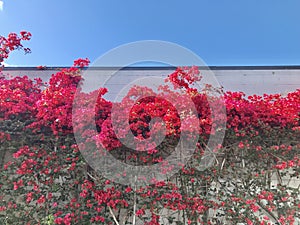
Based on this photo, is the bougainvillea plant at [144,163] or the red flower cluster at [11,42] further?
the red flower cluster at [11,42]

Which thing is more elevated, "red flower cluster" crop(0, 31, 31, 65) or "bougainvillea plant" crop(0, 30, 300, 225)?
"red flower cluster" crop(0, 31, 31, 65)

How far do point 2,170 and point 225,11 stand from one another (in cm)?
429

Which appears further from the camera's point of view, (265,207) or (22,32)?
(22,32)

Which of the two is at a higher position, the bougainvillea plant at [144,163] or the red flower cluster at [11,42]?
the red flower cluster at [11,42]

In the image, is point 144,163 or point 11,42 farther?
point 11,42

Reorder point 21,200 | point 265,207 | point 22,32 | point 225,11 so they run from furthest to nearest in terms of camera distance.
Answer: point 225,11
point 22,32
point 265,207
point 21,200

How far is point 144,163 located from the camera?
274cm

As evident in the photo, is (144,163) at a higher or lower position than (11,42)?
lower

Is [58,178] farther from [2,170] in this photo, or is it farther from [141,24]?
[141,24]

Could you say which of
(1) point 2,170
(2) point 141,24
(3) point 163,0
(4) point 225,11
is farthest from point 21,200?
(4) point 225,11

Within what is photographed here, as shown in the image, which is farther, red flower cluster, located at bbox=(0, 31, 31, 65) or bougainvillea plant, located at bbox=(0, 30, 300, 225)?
red flower cluster, located at bbox=(0, 31, 31, 65)

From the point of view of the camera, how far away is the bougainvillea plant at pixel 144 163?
2.59 m

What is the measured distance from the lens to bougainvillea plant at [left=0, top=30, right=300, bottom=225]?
8.50 feet

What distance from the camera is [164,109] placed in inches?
110
